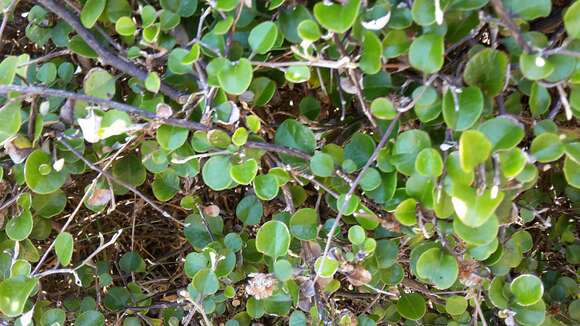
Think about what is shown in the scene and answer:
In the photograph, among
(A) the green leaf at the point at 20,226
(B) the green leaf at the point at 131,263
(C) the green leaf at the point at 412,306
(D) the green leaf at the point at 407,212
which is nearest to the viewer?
(D) the green leaf at the point at 407,212

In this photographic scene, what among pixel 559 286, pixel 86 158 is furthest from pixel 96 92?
pixel 559 286

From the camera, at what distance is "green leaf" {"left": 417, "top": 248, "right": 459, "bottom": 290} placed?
63 centimetres

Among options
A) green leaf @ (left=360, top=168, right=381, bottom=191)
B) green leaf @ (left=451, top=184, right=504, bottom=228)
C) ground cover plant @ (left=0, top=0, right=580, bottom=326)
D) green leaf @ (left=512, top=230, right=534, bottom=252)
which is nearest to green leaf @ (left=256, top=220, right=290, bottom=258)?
ground cover plant @ (left=0, top=0, right=580, bottom=326)

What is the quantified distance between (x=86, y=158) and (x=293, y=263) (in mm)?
276

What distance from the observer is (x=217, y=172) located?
632 millimetres

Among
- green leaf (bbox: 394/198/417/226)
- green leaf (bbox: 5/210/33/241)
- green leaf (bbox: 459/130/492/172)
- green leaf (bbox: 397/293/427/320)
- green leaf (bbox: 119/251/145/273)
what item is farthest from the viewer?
green leaf (bbox: 119/251/145/273)

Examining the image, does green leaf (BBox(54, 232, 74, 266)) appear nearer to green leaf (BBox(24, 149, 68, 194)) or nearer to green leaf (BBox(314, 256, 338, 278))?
green leaf (BBox(24, 149, 68, 194))

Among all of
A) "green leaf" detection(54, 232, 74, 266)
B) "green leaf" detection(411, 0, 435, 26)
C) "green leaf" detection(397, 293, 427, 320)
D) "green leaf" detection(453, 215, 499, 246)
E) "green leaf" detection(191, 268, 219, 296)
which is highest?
"green leaf" detection(411, 0, 435, 26)

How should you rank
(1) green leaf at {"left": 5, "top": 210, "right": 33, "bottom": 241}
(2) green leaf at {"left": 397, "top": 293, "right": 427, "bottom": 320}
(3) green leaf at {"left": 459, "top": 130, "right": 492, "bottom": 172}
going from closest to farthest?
(3) green leaf at {"left": 459, "top": 130, "right": 492, "bottom": 172}, (1) green leaf at {"left": 5, "top": 210, "right": 33, "bottom": 241}, (2) green leaf at {"left": 397, "top": 293, "right": 427, "bottom": 320}

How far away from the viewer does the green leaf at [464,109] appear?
53 centimetres

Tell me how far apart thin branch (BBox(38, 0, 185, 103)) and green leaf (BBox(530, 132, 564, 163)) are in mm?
364

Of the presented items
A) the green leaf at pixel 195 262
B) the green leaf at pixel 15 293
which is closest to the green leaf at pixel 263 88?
the green leaf at pixel 195 262

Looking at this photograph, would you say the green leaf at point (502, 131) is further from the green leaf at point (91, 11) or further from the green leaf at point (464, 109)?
the green leaf at point (91, 11)

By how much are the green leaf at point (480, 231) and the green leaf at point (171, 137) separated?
0.97 ft
